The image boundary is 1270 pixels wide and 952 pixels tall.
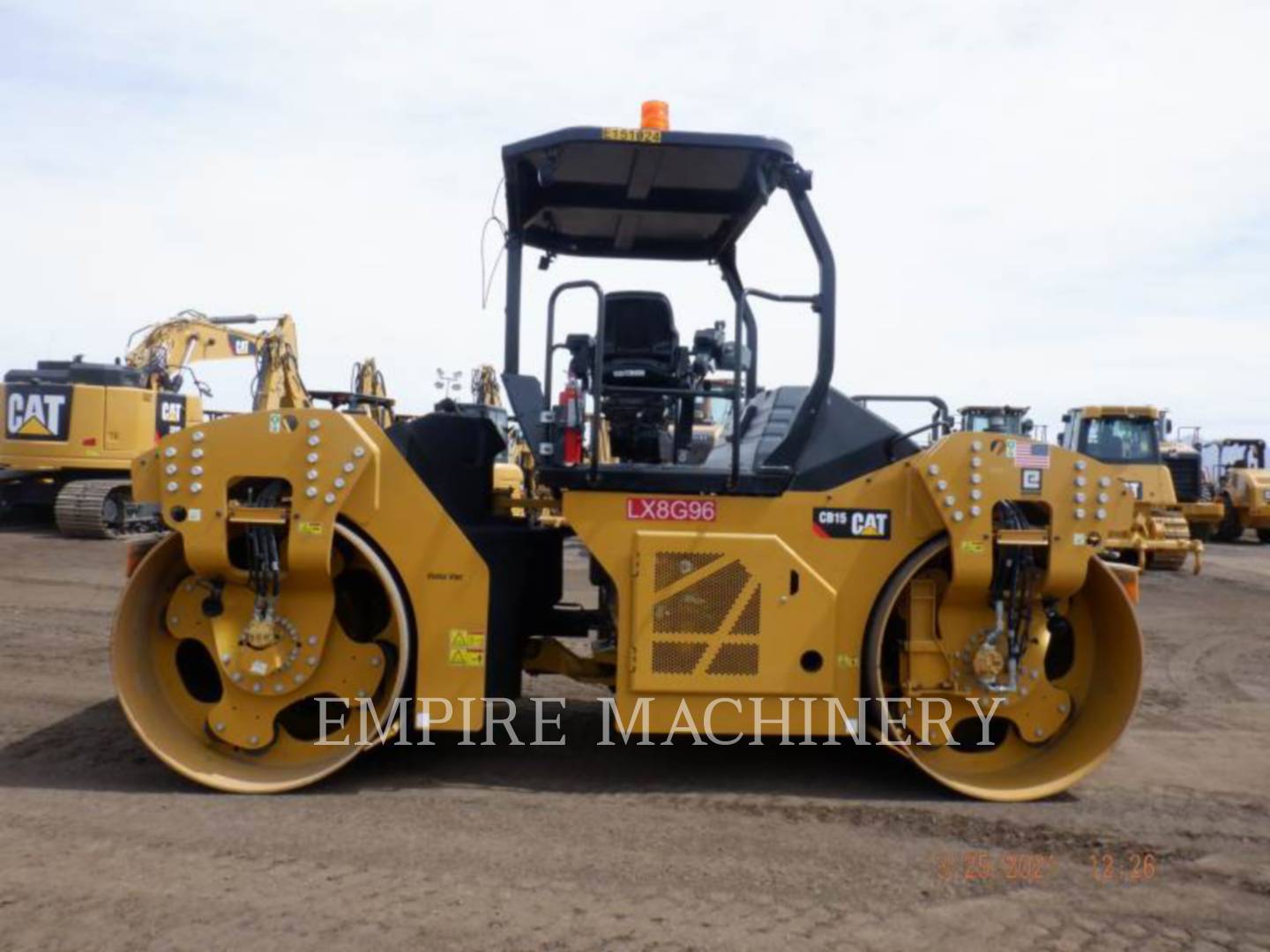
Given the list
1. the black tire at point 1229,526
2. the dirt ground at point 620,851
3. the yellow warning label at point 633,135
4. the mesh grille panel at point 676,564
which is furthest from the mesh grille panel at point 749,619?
the black tire at point 1229,526

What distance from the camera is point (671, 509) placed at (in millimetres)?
4875

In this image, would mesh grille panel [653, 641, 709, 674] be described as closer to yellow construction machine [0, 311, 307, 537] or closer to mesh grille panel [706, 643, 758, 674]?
mesh grille panel [706, 643, 758, 674]

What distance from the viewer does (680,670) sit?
4.79m

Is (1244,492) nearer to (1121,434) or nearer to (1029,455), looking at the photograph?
(1121,434)

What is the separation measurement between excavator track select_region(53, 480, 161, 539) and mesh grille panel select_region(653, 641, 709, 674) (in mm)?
12622

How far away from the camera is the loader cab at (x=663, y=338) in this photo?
4.89 metres

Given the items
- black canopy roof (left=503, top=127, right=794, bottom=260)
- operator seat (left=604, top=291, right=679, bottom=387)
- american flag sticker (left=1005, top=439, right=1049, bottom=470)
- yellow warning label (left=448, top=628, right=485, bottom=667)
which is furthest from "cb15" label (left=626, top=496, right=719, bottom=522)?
black canopy roof (left=503, top=127, right=794, bottom=260)

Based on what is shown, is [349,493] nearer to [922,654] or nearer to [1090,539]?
[922,654]

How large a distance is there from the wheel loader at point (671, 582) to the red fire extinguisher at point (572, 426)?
0.05 feet

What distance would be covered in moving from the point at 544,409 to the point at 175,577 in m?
1.77

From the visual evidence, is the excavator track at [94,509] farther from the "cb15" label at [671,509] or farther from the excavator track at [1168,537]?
the excavator track at [1168,537]

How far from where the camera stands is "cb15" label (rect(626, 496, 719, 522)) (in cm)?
487

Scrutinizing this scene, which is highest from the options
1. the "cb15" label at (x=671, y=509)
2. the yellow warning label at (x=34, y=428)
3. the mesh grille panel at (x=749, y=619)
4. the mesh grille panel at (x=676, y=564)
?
the yellow warning label at (x=34, y=428)

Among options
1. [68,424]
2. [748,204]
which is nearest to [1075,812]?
[748,204]
